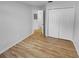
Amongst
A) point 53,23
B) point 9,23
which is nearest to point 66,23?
point 53,23

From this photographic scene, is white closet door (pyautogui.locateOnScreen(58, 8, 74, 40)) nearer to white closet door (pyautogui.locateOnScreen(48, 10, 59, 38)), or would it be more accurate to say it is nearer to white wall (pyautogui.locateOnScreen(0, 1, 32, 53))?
white closet door (pyautogui.locateOnScreen(48, 10, 59, 38))

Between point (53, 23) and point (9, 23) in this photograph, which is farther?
point (53, 23)

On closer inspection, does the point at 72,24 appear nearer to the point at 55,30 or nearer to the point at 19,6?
the point at 55,30

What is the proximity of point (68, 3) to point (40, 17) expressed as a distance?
6.98ft

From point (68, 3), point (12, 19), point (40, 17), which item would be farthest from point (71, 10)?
point (12, 19)

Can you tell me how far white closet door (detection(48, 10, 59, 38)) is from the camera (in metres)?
5.40

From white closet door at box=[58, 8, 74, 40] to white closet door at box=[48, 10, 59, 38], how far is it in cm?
27

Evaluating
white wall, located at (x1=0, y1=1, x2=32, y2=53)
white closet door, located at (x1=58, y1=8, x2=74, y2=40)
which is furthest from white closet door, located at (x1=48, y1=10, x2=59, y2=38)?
white wall, located at (x1=0, y1=1, x2=32, y2=53)

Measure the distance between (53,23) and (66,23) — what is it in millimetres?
838

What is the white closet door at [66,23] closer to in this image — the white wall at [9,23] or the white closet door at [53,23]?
the white closet door at [53,23]

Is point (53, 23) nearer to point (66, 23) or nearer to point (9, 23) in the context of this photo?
point (66, 23)

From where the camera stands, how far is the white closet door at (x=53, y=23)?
540cm

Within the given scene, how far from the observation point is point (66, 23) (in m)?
5.00

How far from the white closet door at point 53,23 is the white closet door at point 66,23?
0.27 metres
